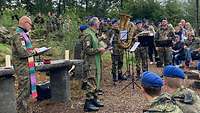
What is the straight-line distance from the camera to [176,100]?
5.01m

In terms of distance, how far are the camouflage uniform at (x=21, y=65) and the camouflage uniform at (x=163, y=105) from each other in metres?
4.20

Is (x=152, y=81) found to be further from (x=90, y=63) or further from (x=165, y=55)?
(x=165, y=55)

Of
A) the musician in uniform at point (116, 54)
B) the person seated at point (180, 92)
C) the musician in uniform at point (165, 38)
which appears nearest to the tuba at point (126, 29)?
the musician in uniform at point (116, 54)

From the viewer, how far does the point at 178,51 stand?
59.3 feet

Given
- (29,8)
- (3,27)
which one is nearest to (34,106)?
(3,27)

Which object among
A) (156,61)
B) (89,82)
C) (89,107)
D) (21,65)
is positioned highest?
(21,65)

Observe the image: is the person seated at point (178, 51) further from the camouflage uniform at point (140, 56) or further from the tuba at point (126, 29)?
the tuba at point (126, 29)

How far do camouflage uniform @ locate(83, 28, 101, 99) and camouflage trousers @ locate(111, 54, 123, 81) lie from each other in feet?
12.4

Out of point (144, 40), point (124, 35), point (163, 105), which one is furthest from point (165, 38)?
point (163, 105)

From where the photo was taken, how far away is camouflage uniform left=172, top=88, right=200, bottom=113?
16.5 feet

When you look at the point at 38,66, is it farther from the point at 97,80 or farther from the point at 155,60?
the point at 155,60

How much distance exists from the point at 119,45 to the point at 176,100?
9.11 metres

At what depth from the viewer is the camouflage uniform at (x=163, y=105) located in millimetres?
4592

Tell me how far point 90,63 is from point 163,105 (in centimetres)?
581
